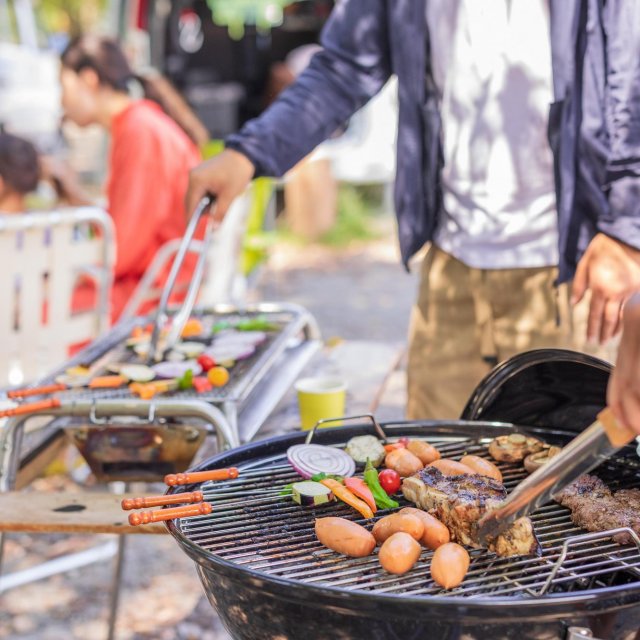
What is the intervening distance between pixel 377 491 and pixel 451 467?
17 cm

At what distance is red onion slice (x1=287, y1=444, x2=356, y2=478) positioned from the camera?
193 centimetres

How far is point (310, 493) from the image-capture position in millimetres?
1800

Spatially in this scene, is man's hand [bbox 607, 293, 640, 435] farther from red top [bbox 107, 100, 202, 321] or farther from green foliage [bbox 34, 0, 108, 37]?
green foliage [bbox 34, 0, 108, 37]

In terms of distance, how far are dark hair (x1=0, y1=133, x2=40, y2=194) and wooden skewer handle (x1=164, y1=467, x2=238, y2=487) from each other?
379cm

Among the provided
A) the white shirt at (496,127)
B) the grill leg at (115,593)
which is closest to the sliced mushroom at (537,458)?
the white shirt at (496,127)

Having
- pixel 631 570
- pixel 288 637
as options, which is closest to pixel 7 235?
pixel 288 637

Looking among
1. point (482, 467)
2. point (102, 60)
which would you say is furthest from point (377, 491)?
point (102, 60)

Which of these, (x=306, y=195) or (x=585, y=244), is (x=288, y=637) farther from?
(x=306, y=195)

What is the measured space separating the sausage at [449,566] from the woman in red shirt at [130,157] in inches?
136

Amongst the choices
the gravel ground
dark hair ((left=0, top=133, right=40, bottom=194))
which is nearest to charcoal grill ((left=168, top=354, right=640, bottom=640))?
the gravel ground

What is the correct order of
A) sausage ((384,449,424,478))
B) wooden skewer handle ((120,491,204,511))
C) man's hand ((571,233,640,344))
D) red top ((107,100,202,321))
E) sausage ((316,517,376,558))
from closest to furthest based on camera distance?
sausage ((316,517,376,558)) < wooden skewer handle ((120,491,204,511)) < sausage ((384,449,424,478)) < man's hand ((571,233,640,344)) < red top ((107,100,202,321))

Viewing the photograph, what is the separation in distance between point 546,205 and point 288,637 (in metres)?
1.60

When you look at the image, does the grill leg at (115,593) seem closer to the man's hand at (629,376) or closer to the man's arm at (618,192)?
the man's arm at (618,192)

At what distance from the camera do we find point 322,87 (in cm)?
289
